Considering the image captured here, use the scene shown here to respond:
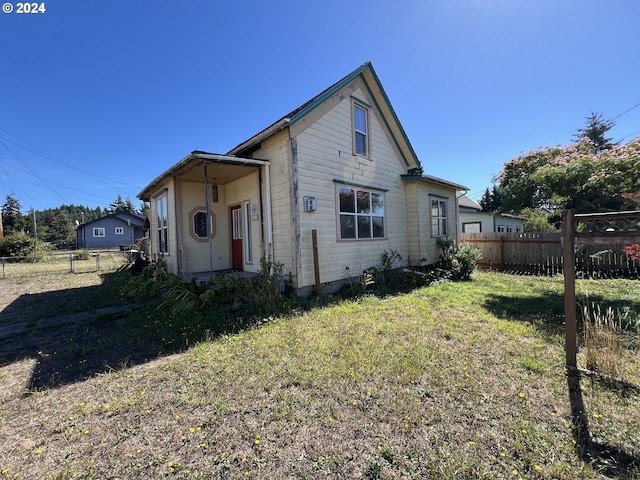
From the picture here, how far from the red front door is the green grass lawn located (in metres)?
4.42

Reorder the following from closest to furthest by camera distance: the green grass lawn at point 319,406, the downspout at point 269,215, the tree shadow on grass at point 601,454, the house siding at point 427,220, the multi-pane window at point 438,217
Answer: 1. the tree shadow on grass at point 601,454
2. the green grass lawn at point 319,406
3. the downspout at point 269,215
4. the house siding at point 427,220
5. the multi-pane window at point 438,217

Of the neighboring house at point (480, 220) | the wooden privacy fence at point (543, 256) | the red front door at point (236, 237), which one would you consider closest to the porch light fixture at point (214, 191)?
the red front door at point (236, 237)

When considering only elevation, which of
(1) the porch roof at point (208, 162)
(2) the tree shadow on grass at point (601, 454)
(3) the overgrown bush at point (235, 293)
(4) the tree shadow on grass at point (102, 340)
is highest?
(1) the porch roof at point (208, 162)

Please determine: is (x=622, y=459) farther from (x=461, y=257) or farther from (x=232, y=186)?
(x=232, y=186)

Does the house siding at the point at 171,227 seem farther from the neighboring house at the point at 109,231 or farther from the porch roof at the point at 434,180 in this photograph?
the neighboring house at the point at 109,231

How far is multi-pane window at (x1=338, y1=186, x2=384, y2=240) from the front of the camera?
27.4 feet

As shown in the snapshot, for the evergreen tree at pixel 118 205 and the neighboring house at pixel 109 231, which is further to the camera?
the evergreen tree at pixel 118 205

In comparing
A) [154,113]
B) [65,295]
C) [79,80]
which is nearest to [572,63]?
[65,295]

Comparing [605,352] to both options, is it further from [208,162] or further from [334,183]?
[208,162]

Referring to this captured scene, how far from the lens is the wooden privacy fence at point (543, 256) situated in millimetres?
10000

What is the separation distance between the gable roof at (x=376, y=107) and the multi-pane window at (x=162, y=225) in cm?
344

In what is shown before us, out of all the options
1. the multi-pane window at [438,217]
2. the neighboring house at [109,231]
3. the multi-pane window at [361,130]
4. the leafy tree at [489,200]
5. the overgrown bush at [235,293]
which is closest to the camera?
the overgrown bush at [235,293]

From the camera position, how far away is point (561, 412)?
2.61 metres

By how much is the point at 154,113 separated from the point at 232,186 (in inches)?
422
